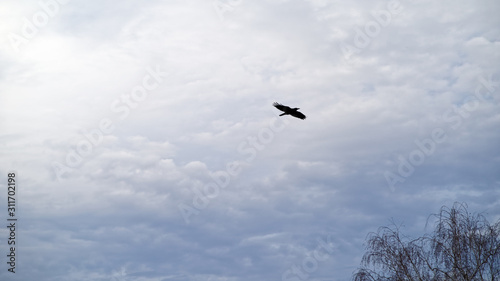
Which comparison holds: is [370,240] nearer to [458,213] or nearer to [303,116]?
[458,213]

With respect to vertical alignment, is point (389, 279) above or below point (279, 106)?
below

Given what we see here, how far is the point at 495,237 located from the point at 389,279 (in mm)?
3112

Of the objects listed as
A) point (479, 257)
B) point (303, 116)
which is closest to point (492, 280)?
point (479, 257)

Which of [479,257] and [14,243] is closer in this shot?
[479,257]

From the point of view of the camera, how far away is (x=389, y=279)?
16.0m

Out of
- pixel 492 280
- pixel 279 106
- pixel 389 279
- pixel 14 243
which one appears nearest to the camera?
pixel 492 280

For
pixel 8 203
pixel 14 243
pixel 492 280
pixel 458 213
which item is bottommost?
pixel 492 280

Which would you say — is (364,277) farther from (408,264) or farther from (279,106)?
(279,106)

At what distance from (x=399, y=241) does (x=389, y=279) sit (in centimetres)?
118

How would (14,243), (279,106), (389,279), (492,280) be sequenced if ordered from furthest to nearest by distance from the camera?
(14,243), (279,106), (389,279), (492,280)

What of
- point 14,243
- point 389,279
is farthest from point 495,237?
point 14,243

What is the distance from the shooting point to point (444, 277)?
15.3 metres

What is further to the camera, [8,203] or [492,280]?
[8,203]

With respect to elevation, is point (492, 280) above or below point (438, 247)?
below
